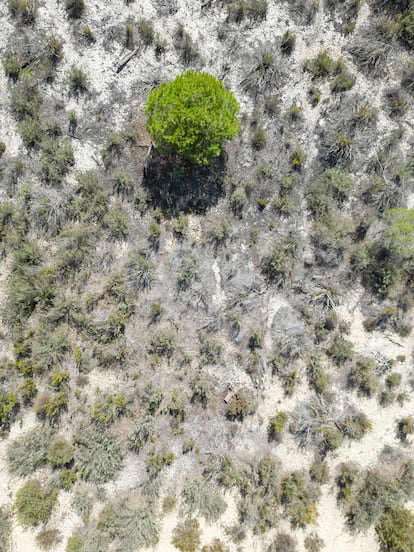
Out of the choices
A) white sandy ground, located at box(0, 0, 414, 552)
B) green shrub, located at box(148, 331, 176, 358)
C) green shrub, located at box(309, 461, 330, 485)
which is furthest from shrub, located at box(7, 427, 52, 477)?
green shrub, located at box(309, 461, 330, 485)

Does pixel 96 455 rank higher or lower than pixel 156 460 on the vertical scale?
lower

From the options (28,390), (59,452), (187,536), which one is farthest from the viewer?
(187,536)

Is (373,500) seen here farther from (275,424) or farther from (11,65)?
(11,65)

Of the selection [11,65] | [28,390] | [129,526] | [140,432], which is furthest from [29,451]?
[11,65]

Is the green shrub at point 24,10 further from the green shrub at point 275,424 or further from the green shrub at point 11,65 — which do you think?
the green shrub at point 275,424

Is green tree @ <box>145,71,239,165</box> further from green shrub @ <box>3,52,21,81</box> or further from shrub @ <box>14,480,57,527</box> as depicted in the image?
shrub @ <box>14,480,57,527</box>

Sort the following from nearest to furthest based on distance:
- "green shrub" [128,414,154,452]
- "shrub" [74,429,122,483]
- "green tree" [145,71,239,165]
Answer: "green tree" [145,71,239,165]
"shrub" [74,429,122,483]
"green shrub" [128,414,154,452]
